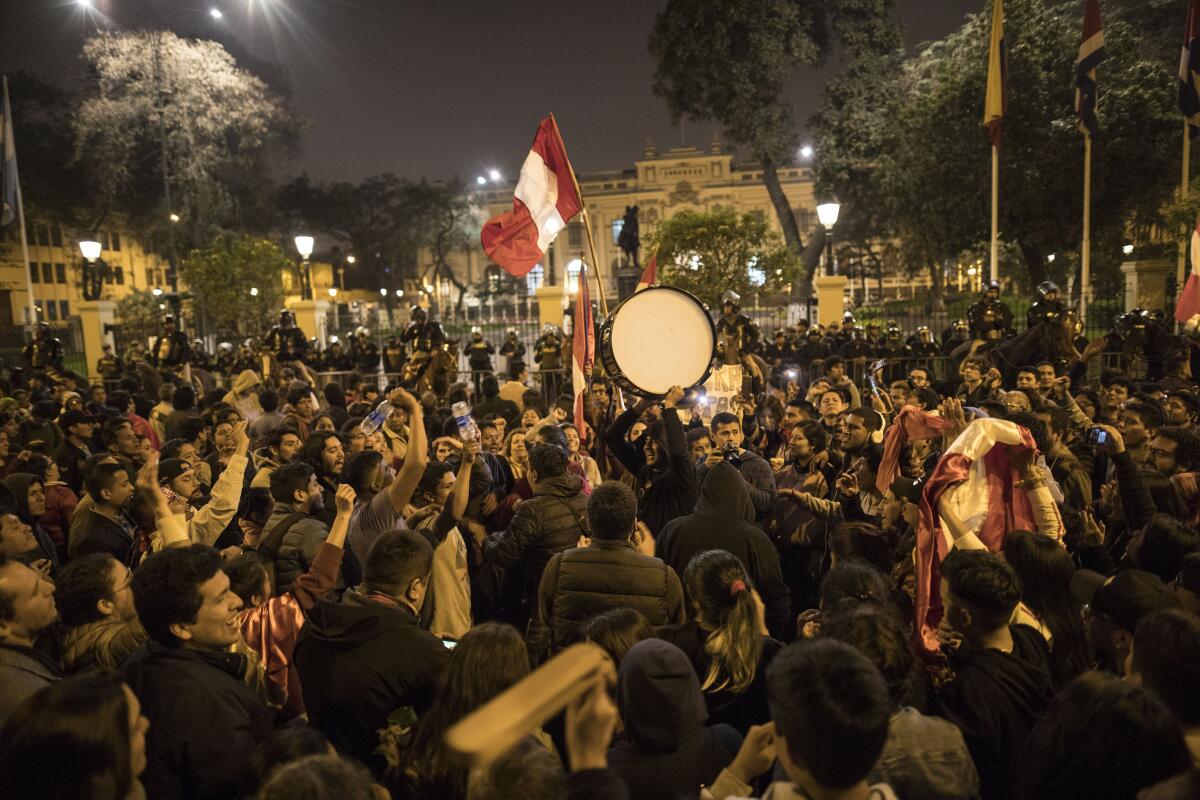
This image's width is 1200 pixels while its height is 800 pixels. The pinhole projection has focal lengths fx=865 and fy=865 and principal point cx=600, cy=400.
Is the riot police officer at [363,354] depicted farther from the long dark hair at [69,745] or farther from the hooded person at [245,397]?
the long dark hair at [69,745]

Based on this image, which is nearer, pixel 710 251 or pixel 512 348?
pixel 512 348

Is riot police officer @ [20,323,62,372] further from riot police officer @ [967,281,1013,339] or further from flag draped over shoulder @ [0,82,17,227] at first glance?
riot police officer @ [967,281,1013,339]

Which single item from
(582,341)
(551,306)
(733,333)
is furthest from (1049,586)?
(551,306)

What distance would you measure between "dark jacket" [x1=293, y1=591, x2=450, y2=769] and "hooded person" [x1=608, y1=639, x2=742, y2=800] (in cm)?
75

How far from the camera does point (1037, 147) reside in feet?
77.3

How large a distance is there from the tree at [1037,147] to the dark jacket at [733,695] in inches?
938

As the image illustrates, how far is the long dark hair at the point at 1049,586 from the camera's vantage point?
336 cm

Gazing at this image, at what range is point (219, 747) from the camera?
2650 millimetres

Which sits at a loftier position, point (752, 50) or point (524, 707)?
point (752, 50)

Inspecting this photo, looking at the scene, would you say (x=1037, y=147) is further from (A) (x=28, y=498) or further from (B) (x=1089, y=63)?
(A) (x=28, y=498)

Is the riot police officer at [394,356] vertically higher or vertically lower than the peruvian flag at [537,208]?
lower

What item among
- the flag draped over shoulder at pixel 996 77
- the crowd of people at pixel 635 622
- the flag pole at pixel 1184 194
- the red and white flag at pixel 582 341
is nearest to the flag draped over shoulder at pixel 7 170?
the crowd of people at pixel 635 622

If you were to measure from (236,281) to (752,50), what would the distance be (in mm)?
20239

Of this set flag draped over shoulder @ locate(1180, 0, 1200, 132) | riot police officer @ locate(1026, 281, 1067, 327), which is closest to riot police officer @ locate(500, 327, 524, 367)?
riot police officer @ locate(1026, 281, 1067, 327)
